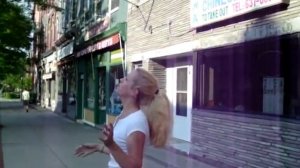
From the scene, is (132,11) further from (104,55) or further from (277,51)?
(277,51)

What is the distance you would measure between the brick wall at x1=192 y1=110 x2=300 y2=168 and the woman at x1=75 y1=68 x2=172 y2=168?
5073 mm

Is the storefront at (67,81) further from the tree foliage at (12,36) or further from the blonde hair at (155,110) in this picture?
the blonde hair at (155,110)

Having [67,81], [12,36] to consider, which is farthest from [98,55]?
[67,81]

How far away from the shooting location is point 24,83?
6125cm

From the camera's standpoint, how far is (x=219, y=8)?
10.7 meters

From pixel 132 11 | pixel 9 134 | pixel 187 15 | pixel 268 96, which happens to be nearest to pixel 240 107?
pixel 268 96

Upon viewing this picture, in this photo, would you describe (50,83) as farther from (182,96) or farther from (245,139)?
(245,139)

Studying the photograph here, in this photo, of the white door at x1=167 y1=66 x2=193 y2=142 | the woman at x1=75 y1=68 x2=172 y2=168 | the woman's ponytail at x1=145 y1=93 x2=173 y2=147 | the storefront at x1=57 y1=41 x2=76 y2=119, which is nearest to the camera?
the woman at x1=75 y1=68 x2=172 y2=168

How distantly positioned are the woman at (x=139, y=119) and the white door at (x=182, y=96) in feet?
33.4

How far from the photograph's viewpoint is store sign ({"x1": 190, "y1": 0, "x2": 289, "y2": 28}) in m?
9.41

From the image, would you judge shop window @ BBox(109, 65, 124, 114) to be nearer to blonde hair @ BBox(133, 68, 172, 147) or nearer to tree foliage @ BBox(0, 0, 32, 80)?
tree foliage @ BBox(0, 0, 32, 80)

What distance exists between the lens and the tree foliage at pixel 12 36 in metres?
22.6

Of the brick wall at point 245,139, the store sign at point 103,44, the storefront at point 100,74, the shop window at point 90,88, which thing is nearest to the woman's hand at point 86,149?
the brick wall at point 245,139

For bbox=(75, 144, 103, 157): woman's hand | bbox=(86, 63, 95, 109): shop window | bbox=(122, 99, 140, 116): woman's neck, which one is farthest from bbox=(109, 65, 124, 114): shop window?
bbox=(122, 99, 140, 116): woman's neck
